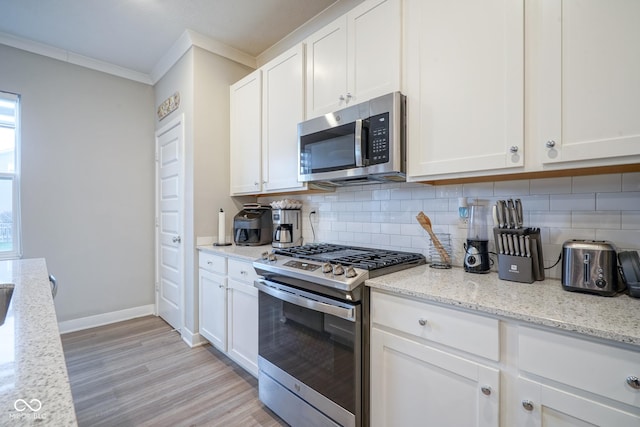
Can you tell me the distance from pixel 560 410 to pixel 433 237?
90 cm

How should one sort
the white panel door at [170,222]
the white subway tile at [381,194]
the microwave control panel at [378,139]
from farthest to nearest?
the white panel door at [170,222], the white subway tile at [381,194], the microwave control panel at [378,139]

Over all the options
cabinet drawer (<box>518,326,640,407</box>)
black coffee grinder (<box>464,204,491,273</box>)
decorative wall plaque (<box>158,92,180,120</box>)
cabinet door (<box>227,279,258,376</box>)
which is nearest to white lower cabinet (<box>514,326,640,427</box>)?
cabinet drawer (<box>518,326,640,407</box>)

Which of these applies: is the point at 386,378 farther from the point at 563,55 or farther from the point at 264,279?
the point at 563,55

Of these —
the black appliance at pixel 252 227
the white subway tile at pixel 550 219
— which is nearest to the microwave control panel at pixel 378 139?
the white subway tile at pixel 550 219

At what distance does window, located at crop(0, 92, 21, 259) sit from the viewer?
110 inches

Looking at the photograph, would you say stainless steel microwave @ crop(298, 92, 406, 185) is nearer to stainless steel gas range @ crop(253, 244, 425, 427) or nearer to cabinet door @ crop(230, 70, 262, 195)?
stainless steel gas range @ crop(253, 244, 425, 427)

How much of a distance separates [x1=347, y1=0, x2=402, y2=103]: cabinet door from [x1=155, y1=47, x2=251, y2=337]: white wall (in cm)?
152

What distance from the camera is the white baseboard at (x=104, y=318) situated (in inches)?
120

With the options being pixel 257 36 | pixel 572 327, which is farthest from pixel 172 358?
pixel 257 36

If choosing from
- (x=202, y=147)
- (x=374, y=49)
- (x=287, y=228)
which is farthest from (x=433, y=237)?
(x=202, y=147)

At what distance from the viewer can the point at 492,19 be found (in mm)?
1264

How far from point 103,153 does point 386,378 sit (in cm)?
355

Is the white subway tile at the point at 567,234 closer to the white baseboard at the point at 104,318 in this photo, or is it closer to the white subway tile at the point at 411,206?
the white subway tile at the point at 411,206

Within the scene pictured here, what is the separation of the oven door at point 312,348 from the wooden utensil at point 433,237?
0.61 metres
